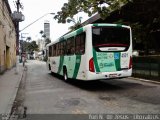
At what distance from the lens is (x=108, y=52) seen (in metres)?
15.4

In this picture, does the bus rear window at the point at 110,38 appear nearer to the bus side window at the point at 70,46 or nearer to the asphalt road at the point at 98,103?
the asphalt road at the point at 98,103

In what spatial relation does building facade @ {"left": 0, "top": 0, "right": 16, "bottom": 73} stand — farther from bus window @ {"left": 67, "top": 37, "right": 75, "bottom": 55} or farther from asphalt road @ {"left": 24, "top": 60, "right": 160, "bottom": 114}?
asphalt road @ {"left": 24, "top": 60, "right": 160, "bottom": 114}

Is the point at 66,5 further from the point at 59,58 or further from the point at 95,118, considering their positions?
the point at 95,118

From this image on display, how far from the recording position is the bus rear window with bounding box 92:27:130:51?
15289mm

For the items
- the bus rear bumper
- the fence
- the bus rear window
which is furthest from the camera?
the fence

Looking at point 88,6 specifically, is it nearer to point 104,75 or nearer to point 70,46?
point 70,46

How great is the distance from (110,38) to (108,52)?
650mm

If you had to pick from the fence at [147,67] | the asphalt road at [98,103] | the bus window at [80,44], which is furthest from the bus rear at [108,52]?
the fence at [147,67]

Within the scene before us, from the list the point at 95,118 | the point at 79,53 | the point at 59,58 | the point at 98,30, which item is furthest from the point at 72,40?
the point at 95,118

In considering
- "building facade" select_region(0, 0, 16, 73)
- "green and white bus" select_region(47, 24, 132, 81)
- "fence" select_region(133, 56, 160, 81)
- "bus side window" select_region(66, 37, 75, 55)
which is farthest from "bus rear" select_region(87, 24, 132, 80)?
"building facade" select_region(0, 0, 16, 73)

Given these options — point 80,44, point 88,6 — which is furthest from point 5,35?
point 80,44

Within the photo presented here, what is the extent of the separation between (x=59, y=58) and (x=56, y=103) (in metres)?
10.3

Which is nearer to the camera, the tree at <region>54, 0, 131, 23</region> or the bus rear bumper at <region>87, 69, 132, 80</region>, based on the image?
the bus rear bumper at <region>87, 69, 132, 80</region>

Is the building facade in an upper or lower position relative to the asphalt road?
upper
